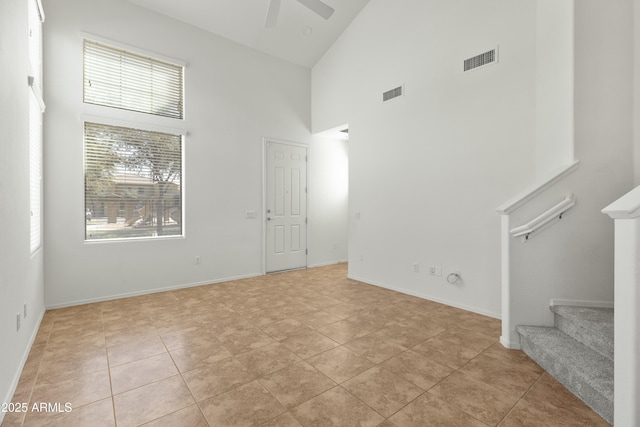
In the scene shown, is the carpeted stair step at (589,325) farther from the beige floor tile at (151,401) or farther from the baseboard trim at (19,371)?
the baseboard trim at (19,371)

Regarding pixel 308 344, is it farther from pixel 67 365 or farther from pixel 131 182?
pixel 131 182

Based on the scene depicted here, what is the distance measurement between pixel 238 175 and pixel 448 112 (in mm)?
3330

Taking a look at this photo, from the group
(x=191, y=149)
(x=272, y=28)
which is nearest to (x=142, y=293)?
(x=191, y=149)

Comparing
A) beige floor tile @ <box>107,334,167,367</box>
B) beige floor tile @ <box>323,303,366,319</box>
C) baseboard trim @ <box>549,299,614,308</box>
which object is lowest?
beige floor tile @ <box>107,334,167,367</box>

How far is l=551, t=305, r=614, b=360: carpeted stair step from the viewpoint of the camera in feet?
6.57

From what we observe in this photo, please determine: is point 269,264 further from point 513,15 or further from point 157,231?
point 513,15

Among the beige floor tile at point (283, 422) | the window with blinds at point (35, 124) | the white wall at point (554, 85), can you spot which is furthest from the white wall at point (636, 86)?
the window with blinds at point (35, 124)

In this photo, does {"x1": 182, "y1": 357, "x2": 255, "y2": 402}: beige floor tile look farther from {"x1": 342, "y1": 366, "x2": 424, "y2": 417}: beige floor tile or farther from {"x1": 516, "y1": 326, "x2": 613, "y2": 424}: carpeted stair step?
{"x1": 516, "y1": 326, "x2": 613, "y2": 424}: carpeted stair step

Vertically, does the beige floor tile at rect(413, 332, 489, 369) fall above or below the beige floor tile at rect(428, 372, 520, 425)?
above

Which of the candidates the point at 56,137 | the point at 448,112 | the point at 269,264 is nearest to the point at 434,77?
the point at 448,112

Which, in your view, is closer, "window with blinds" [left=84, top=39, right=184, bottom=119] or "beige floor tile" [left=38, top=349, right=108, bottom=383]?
"beige floor tile" [left=38, top=349, right=108, bottom=383]

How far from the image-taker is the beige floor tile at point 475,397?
176 centimetres

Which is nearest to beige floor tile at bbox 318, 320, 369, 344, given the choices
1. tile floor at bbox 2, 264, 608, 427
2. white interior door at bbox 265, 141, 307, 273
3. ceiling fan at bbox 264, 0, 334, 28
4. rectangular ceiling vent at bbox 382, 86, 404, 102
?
tile floor at bbox 2, 264, 608, 427

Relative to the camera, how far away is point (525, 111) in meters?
3.08
